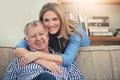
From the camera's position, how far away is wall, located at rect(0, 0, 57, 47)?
251 centimetres

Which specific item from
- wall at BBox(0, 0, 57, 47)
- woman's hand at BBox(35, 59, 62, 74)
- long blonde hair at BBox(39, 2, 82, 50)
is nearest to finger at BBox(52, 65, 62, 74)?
woman's hand at BBox(35, 59, 62, 74)

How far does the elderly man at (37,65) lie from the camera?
6.03ft

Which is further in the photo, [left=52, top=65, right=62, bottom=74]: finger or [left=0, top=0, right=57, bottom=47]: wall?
[left=0, top=0, right=57, bottom=47]: wall

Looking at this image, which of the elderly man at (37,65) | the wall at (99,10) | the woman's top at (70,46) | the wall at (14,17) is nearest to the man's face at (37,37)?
the elderly man at (37,65)

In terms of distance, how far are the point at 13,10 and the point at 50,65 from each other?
3.08 ft

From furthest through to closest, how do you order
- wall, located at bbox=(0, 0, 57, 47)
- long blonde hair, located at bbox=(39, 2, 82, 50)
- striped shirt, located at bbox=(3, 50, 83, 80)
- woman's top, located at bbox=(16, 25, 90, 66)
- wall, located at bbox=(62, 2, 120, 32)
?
wall, located at bbox=(62, 2, 120, 32) < wall, located at bbox=(0, 0, 57, 47) < long blonde hair, located at bbox=(39, 2, 82, 50) < woman's top, located at bbox=(16, 25, 90, 66) < striped shirt, located at bbox=(3, 50, 83, 80)

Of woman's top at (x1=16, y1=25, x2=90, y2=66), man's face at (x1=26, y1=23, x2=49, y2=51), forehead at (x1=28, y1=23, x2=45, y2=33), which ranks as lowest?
woman's top at (x1=16, y1=25, x2=90, y2=66)

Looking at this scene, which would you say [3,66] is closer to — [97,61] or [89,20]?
[97,61]

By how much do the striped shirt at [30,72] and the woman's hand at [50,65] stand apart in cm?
2

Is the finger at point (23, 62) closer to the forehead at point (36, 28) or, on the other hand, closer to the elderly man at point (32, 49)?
the elderly man at point (32, 49)

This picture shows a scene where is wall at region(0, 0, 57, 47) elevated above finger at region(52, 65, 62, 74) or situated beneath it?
elevated above

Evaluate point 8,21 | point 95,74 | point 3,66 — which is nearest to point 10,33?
point 8,21

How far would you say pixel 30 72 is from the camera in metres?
1.82

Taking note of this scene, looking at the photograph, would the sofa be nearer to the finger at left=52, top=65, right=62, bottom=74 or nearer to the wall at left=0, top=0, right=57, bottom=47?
the finger at left=52, top=65, right=62, bottom=74
